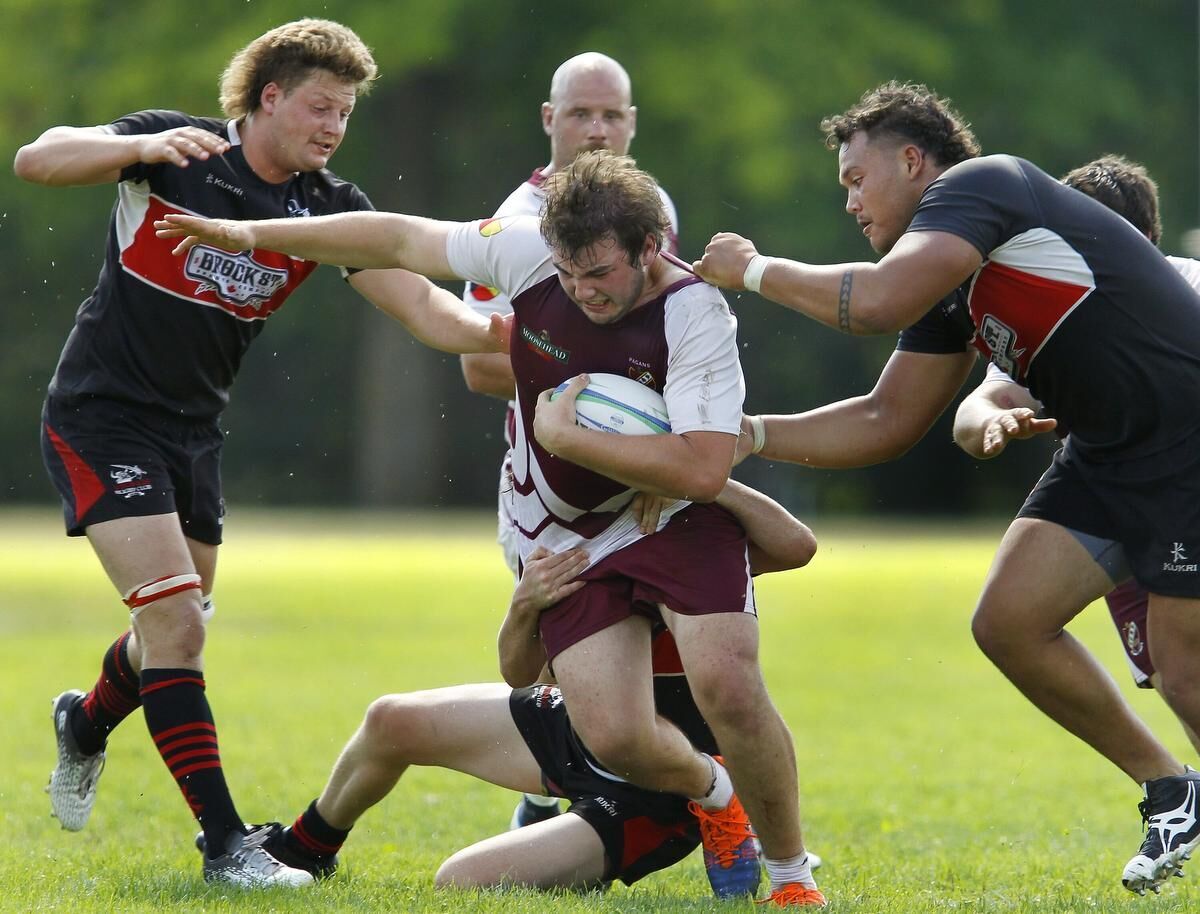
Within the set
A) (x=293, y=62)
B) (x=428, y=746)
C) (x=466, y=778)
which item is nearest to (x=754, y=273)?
(x=428, y=746)

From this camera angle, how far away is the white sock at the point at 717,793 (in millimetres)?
5172

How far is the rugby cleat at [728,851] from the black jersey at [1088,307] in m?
1.70

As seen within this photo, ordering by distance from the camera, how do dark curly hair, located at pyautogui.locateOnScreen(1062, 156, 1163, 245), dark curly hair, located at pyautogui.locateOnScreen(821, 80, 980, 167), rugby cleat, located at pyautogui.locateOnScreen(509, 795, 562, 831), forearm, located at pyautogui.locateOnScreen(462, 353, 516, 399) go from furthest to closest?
rugby cleat, located at pyautogui.locateOnScreen(509, 795, 562, 831) → forearm, located at pyautogui.locateOnScreen(462, 353, 516, 399) → dark curly hair, located at pyautogui.locateOnScreen(1062, 156, 1163, 245) → dark curly hair, located at pyautogui.locateOnScreen(821, 80, 980, 167)

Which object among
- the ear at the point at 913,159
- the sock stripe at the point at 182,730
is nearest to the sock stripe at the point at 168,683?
the sock stripe at the point at 182,730

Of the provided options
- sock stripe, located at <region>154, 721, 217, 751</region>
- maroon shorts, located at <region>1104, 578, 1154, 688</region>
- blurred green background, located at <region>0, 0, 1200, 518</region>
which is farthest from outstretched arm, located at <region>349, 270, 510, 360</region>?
blurred green background, located at <region>0, 0, 1200, 518</region>

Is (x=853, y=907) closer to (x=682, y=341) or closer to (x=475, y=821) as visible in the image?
(x=682, y=341)

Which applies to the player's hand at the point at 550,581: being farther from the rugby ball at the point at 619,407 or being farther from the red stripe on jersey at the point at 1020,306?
the red stripe on jersey at the point at 1020,306

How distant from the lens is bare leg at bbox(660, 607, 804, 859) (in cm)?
487

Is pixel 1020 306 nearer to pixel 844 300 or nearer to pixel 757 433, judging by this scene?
pixel 844 300

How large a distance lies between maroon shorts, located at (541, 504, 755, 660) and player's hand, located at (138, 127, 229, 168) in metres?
1.83

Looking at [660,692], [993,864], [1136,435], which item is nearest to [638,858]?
[660,692]

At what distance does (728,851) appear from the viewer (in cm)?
519

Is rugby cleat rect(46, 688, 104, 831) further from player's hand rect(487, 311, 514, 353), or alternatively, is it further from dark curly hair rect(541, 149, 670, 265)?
dark curly hair rect(541, 149, 670, 265)

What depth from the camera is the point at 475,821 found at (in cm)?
665
